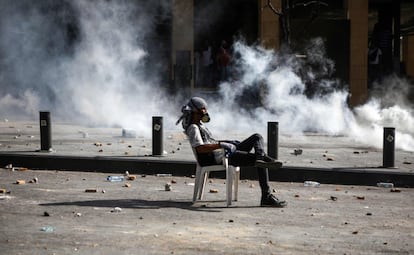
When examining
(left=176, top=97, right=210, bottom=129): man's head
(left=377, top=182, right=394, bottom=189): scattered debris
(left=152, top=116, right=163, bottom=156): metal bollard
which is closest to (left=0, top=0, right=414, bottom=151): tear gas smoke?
(left=152, top=116, right=163, bottom=156): metal bollard

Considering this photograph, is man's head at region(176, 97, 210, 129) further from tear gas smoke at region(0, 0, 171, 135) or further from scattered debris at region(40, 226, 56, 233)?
tear gas smoke at region(0, 0, 171, 135)

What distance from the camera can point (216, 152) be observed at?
8.43 metres

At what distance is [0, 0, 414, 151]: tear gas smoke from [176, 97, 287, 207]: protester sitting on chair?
914cm

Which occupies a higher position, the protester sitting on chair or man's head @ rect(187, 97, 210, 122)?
man's head @ rect(187, 97, 210, 122)

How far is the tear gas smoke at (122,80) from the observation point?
19312 mm

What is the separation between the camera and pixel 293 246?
6395 mm

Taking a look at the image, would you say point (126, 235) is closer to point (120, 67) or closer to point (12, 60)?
point (120, 67)

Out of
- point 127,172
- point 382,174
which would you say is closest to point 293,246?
point 382,174

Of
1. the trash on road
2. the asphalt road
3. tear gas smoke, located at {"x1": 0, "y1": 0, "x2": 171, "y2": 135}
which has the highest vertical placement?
tear gas smoke, located at {"x1": 0, "y1": 0, "x2": 171, "y2": 135}

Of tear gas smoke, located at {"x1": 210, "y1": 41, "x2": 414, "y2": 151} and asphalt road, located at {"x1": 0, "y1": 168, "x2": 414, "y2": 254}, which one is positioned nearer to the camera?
asphalt road, located at {"x1": 0, "y1": 168, "x2": 414, "y2": 254}

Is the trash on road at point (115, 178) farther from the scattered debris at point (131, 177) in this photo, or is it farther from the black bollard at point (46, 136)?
the black bollard at point (46, 136)

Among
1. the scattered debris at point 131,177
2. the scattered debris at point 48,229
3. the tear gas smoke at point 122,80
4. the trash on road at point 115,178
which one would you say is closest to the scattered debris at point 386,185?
the scattered debris at point 131,177

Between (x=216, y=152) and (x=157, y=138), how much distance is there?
13.1 feet

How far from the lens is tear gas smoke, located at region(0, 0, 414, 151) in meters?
19.3
